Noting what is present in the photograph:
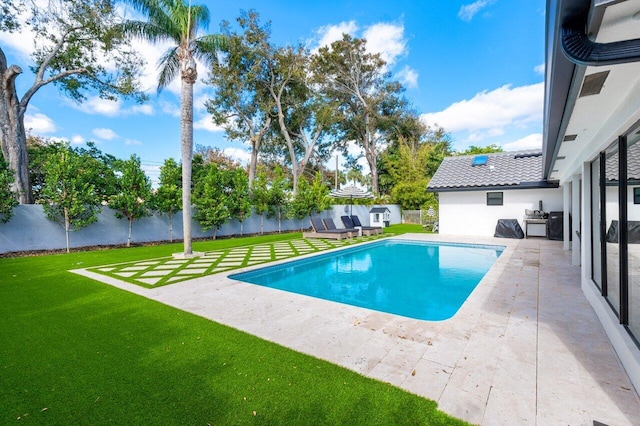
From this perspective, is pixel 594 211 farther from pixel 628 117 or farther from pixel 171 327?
pixel 171 327

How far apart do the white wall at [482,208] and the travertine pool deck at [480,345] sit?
8.71 metres

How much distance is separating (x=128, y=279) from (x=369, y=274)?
5.56 meters

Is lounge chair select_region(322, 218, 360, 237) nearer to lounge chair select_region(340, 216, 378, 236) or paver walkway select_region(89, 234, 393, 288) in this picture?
lounge chair select_region(340, 216, 378, 236)

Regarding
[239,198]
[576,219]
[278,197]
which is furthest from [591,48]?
[278,197]

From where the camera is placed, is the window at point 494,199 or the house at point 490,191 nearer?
the house at point 490,191

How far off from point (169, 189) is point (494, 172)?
48.6 feet

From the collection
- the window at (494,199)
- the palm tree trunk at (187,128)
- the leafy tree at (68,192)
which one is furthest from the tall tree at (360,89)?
the leafy tree at (68,192)

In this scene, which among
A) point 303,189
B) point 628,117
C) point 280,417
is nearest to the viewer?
point 280,417

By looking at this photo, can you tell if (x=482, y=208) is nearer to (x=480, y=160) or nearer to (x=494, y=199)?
(x=494, y=199)

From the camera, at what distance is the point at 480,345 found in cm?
304

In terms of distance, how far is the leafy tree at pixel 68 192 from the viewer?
9.34 meters

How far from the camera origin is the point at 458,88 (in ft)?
72.0

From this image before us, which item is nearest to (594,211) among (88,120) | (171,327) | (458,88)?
(171,327)

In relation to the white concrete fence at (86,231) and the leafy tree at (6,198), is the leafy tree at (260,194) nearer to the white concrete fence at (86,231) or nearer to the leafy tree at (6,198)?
the white concrete fence at (86,231)
